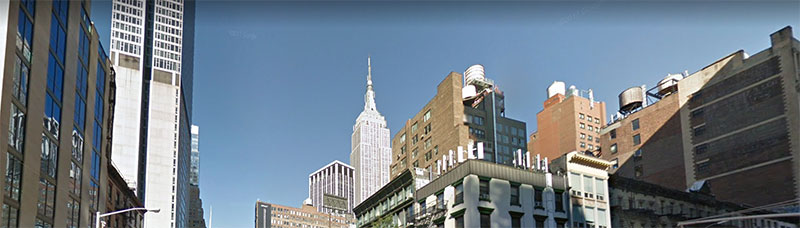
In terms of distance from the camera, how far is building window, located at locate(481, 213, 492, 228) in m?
54.8

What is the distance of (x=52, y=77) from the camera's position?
46.4 meters

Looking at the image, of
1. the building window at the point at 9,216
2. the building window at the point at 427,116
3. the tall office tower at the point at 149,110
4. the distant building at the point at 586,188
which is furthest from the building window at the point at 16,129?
the tall office tower at the point at 149,110

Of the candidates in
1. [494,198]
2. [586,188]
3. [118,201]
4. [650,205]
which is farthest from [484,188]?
[118,201]

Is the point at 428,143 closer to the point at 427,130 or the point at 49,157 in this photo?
the point at 427,130

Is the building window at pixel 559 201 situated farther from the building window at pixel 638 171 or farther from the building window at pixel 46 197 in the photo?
the building window at pixel 638 171

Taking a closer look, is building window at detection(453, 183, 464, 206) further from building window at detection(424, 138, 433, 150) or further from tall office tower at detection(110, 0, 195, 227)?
tall office tower at detection(110, 0, 195, 227)

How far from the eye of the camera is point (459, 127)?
102938 millimetres

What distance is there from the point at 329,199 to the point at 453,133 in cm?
2568

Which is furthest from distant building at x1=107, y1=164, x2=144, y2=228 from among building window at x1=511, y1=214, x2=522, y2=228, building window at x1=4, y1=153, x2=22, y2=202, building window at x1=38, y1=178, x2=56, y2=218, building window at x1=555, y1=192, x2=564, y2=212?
building window at x1=555, y1=192, x2=564, y2=212

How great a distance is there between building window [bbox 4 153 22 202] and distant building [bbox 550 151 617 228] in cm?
3991

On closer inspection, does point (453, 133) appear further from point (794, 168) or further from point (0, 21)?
point (0, 21)

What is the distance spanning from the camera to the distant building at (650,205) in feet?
205

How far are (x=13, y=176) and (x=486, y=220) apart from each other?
31957 millimetres

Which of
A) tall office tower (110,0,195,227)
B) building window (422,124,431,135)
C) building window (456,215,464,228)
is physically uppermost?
tall office tower (110,0,195,227)
